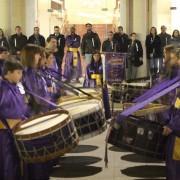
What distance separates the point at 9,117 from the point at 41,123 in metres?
0.30

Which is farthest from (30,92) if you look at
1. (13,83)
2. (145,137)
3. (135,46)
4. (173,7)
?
(173,7)

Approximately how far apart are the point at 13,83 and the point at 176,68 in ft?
5.46

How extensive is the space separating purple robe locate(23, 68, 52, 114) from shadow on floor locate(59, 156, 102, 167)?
1328mm

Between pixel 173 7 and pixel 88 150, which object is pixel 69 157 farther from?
pixel 173 7

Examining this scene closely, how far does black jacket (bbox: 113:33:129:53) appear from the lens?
17047 mm

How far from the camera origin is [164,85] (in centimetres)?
506

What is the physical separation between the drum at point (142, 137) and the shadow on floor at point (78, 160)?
2030 millimetres

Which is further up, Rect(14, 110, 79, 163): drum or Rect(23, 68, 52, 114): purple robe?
Rect(23, 68, 52, 114): purple robe

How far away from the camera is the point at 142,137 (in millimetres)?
4723

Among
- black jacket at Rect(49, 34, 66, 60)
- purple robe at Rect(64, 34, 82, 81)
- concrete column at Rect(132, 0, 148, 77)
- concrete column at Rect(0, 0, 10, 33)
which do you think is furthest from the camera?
concrete column at Rect(132, 0, 148, 77)

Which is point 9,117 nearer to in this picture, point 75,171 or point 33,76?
point 33,76

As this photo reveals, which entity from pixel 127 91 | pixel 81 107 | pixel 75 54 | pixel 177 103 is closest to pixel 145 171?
pixel 81 107

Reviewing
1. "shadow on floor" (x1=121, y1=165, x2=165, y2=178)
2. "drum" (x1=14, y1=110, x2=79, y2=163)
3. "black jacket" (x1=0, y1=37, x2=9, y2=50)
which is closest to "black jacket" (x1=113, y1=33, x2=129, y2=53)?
"black jacket" (x1=0, y1=37, x2=9, y2=50)

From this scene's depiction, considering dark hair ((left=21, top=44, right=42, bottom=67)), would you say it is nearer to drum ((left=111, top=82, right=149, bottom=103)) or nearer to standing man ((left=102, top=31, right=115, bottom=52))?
drum ((left=111, top=82, right=149, bottom=103))
